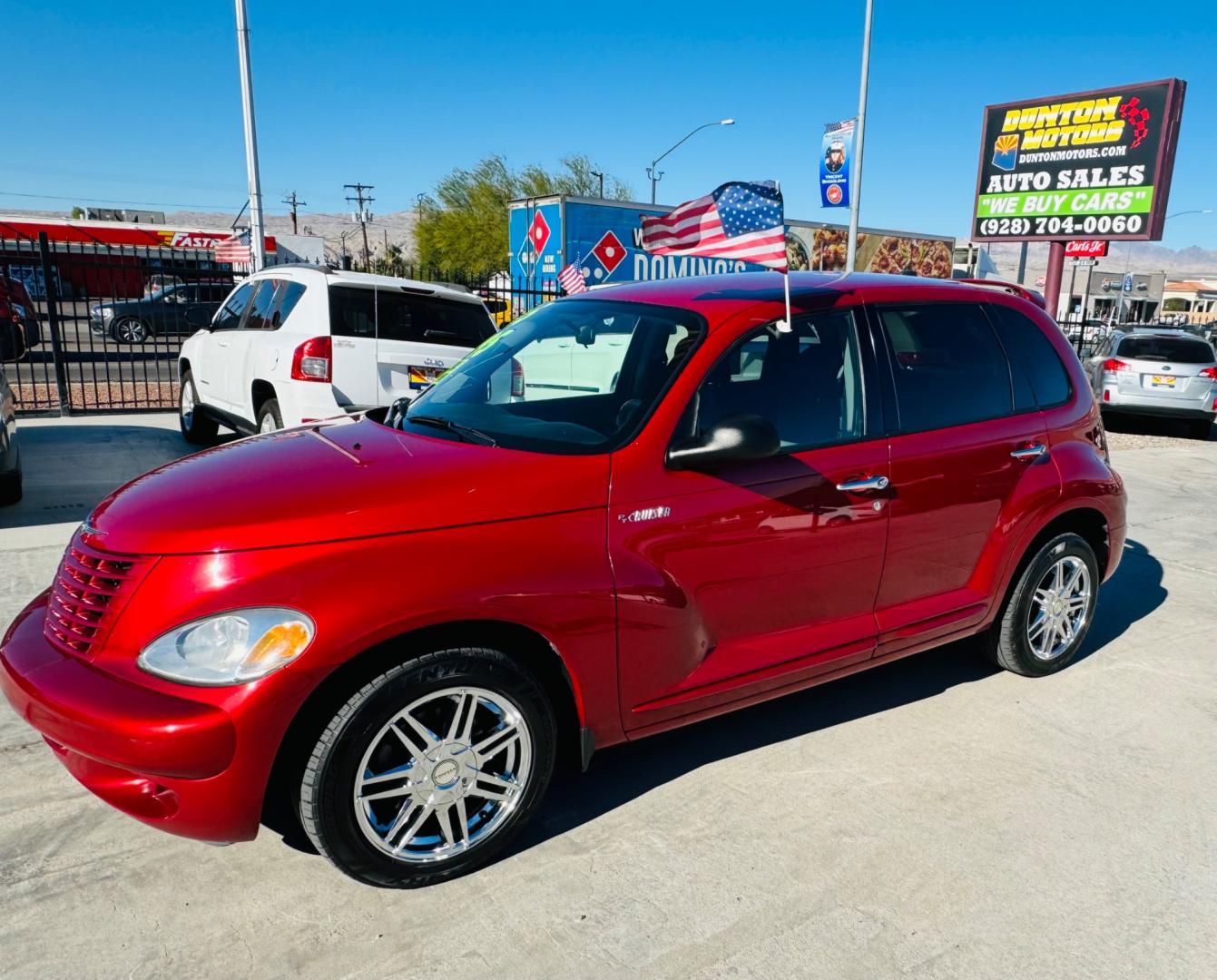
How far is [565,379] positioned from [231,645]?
69.2 inches

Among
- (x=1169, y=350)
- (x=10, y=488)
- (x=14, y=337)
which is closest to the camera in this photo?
(x=10, y=488)

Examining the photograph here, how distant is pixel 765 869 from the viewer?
9.37 ft

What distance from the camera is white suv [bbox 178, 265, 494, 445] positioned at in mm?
6816

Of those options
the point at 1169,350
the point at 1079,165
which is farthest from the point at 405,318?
the point at 1079,165

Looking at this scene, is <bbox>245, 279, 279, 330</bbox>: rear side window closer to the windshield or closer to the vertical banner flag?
the windshield

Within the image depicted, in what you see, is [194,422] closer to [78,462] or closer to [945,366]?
[78,462]

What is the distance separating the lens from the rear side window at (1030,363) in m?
4.14

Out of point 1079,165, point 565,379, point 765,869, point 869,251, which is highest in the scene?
point 1079,165

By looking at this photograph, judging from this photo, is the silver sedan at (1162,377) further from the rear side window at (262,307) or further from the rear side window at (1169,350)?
the rear side window at (262,307)

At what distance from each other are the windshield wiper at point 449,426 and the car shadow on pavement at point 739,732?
1.29 m

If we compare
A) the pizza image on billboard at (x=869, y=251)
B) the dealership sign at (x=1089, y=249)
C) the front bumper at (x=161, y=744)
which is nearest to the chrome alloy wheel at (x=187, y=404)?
the front bumper at (x=161, y=744)

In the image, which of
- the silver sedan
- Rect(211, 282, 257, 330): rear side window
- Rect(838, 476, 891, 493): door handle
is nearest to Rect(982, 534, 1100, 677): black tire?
Rect(838, 476, 891, 493): door handle

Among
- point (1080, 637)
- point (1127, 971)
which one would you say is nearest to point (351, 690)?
point (1127, 971)

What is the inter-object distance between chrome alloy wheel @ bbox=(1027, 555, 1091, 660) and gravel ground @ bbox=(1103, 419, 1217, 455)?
913cm
